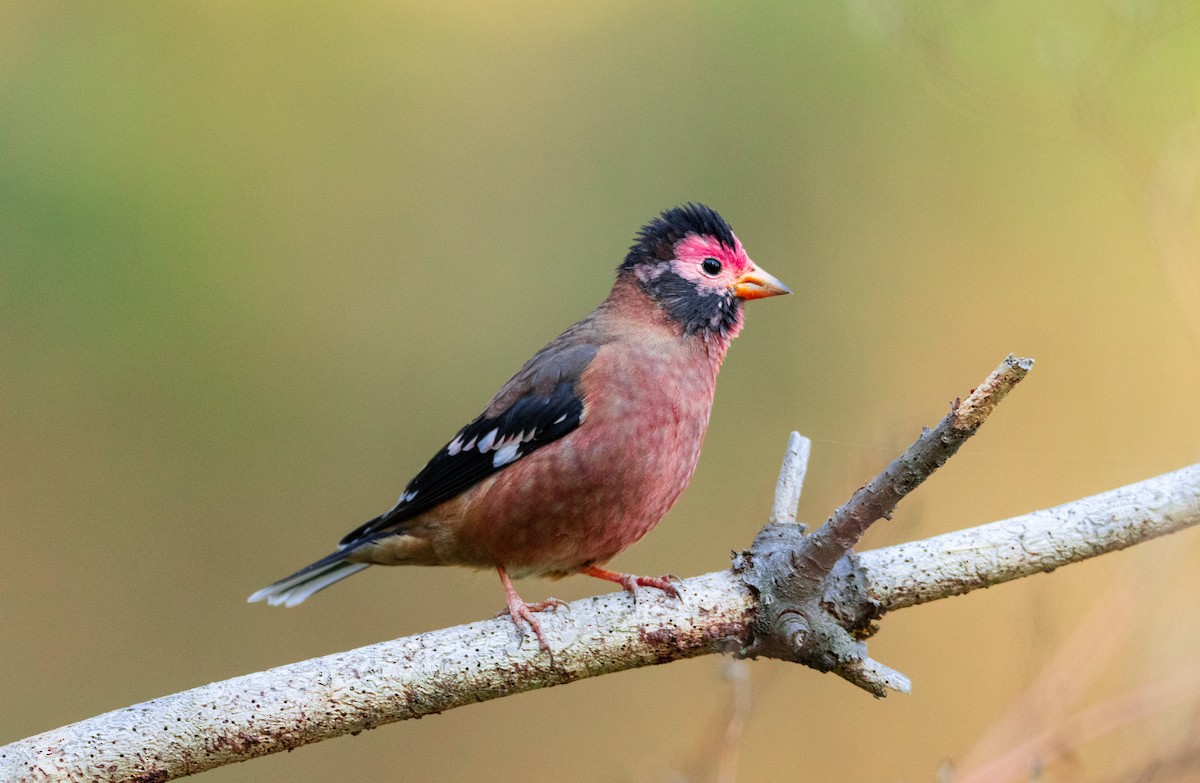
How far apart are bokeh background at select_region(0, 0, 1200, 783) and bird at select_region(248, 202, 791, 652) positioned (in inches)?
59.6

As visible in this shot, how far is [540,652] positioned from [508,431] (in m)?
1.13

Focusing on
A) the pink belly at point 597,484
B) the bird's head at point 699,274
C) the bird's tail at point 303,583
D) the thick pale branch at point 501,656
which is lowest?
the thick pale branch at point 501,656

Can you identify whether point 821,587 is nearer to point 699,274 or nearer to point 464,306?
point 699,274

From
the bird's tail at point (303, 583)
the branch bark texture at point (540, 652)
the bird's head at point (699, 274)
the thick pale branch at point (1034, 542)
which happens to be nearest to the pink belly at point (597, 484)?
the bird's head at point (699, 274)

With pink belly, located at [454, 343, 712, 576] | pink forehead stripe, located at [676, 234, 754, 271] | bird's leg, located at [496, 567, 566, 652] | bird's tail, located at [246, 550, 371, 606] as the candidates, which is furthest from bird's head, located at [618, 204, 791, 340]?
bird's tail, located at [246, 550, 371, 606]

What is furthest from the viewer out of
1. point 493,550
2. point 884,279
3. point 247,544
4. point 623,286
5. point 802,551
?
point 884,279

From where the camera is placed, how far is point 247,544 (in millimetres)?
6566

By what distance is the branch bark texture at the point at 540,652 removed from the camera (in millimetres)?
3010

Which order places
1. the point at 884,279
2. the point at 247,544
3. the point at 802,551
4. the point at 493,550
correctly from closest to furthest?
the point at 802,551 < the point at 493,550 < the point at 247,544 < the point at 884,279

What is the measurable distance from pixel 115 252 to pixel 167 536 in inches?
65.2

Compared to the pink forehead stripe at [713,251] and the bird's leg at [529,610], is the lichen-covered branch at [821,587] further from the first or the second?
the pink forehead stripe at [713,251]

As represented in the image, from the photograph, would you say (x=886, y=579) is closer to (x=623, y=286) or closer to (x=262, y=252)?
(x=623, y=286)

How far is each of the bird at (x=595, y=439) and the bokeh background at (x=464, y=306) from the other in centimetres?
151

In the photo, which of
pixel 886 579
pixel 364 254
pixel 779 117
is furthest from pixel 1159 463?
pixel 364 254
